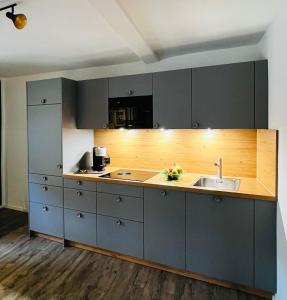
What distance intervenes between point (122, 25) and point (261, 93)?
4.61ft

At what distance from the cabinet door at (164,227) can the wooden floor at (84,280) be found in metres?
0.18

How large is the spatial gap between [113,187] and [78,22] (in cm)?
166

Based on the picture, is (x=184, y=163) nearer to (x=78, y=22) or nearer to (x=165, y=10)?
(x=165, y=10)

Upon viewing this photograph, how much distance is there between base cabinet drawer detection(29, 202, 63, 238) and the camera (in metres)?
2.86

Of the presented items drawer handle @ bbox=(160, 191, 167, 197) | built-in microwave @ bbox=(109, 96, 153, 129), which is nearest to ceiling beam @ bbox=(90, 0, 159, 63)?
built-in microwave @ bbox=(109, 96, 153, 129)

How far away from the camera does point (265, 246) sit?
1.93m

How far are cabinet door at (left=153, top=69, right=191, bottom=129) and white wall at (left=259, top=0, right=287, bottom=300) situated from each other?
0.79m

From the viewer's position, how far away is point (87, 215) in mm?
2682

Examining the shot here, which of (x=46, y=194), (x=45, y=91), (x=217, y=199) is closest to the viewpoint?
(x=217, y=199)

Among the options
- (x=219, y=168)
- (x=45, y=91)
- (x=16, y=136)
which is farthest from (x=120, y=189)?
(x=16, y=136)

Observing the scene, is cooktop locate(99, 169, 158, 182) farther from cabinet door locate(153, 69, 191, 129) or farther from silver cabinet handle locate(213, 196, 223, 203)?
silver cabinet handle locate(213, 196, 223, 203)

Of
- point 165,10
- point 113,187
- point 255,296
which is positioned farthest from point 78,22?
point 255,296

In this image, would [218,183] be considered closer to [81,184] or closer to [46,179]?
[81,184]

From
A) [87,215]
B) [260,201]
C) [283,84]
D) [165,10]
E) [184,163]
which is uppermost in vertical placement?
[165,10]
